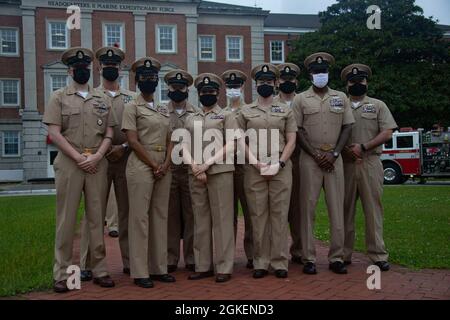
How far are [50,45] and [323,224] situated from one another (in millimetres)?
29181

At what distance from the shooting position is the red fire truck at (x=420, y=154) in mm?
24000

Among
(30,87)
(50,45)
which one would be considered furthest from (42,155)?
(50,45)

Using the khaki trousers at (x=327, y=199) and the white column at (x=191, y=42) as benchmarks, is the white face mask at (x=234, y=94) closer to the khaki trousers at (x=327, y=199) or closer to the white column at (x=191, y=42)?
the khaki trousers at (x=327, y=199)

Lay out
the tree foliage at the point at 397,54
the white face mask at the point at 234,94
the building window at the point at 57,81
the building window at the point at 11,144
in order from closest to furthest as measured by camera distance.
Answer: the white face mask at the point at 234,94 < the tree foliage at the point at 397,54 < the building window at the point at 57,81 < the building window at the point at 11,144

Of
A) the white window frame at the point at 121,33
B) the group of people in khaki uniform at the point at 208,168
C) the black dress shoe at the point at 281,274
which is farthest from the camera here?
the white window frame at the point at 121,33

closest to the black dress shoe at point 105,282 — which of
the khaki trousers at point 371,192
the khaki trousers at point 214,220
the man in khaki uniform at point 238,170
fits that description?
the khaki trousers at point 214,220

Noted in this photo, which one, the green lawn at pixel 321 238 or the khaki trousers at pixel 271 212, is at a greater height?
the khaki trousers at pixel 271 212

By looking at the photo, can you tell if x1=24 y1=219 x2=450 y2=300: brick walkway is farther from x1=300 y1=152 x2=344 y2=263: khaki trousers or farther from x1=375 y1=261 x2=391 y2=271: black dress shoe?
x1=300 y1=152 x2=344 y2=263: khaki trousers

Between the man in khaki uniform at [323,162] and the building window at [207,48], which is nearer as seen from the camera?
the man in khaki uniform at [323,162]

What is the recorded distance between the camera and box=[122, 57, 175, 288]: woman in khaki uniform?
5.61m

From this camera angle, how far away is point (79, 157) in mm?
5383

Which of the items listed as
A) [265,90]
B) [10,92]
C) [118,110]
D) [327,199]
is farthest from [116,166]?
[10,92]

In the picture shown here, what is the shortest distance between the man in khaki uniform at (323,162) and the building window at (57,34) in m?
31.5
